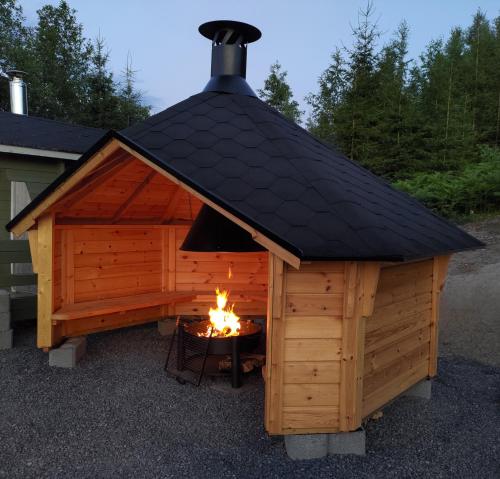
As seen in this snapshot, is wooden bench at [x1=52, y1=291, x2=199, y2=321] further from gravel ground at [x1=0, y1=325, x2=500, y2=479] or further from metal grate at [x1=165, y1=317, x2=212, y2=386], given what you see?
metal grate at [x1=165, y1=317, x2=212, y2=386]

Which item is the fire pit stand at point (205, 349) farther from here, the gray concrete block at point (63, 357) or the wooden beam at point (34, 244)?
the wooden beam at point (34, 244)

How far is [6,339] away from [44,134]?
13.1 feet

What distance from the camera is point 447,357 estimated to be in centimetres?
684

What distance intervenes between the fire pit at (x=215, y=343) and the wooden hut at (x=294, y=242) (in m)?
1.34

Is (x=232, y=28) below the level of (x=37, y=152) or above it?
above

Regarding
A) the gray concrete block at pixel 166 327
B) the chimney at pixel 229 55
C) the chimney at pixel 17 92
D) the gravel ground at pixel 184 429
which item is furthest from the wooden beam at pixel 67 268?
the chimney at pixel 17 92

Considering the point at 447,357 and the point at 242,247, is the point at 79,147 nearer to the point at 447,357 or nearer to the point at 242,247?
the point at 242,247

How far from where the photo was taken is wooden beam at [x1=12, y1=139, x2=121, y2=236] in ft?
13.9

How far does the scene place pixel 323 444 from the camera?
3.80 metres

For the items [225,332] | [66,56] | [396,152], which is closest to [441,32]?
[396,152]

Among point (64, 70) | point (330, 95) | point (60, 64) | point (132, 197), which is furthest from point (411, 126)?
point (60, 64)

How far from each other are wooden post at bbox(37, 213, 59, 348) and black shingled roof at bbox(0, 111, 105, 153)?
2.52m

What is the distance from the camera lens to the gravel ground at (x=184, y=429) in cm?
358

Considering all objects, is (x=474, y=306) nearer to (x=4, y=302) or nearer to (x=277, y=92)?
(x=4, y=302)
